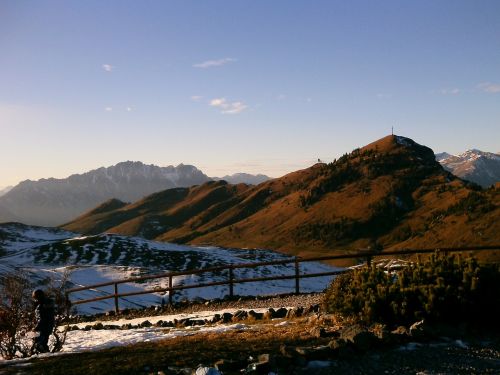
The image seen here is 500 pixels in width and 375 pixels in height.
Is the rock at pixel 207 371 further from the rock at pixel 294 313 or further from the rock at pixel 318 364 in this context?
the rock at pixel 294 313

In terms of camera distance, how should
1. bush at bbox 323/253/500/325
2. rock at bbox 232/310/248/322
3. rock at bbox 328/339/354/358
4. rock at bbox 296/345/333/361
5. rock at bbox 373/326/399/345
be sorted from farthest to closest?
rock at bbox 232/310/248/322, bush at bbox 323/253/500/325, rock at bbox 373/326/399/345, rock at bbox 328/339/354/358, rock at bbox 296/345/333/361

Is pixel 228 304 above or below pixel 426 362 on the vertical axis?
below

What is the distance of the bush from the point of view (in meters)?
10.6

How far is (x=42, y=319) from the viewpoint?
12375mm

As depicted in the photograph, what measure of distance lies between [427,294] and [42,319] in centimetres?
875

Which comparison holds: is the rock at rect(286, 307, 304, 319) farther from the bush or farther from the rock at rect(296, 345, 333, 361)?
the rock at rect(296, 345, 333, 361)

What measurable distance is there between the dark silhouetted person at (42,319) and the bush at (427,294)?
22.0ft

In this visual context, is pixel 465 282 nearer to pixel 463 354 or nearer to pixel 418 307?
pixel 418 307

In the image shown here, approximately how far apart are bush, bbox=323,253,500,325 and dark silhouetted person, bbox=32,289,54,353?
6.71 m

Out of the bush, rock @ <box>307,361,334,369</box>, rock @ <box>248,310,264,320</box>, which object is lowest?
rock @ <box>248,310,264,320</box>

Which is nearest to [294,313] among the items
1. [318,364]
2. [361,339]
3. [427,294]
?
[427,294]

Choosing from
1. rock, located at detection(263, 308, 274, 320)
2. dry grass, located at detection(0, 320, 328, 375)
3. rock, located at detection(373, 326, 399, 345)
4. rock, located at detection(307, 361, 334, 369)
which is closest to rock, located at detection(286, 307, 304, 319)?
rock, located at detection(263, 308, 274, 320)

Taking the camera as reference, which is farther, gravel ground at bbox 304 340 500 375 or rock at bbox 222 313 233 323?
A: rock at bbox 222 313 233 323

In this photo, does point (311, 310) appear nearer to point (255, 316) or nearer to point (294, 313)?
point (294, 313)
